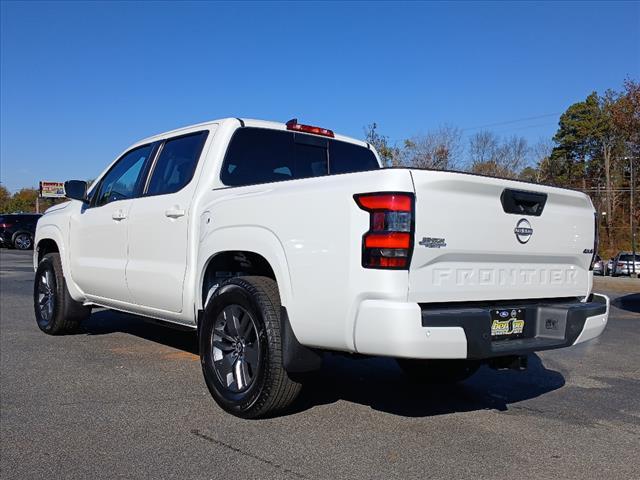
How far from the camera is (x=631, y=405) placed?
4.90 meters

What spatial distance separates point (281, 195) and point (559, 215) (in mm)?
1865

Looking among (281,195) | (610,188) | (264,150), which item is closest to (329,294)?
(281,195)

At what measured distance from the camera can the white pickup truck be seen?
3.45m

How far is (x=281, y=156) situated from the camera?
18.0 ft

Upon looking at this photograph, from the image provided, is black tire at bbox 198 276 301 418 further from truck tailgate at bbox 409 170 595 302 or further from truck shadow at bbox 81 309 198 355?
truck shadow at bbox 81 309 198 355

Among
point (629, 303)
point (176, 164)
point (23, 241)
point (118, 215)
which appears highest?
point (176, 164)

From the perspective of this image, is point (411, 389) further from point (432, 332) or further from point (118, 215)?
point (118, 215)

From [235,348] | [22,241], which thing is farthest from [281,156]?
[22,241]

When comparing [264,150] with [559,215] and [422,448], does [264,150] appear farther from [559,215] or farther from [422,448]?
[422,448]

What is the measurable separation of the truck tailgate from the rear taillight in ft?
0.19

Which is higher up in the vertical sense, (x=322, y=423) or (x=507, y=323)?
(x=507, y=323)

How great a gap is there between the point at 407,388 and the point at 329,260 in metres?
2.09

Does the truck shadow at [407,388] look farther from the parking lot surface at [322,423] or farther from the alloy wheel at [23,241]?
the alloy wheel at [23,241]

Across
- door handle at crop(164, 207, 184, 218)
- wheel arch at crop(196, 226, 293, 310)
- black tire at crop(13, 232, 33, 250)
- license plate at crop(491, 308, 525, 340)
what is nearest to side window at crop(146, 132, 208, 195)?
door handle at crop(164, 207, 184, 218)
